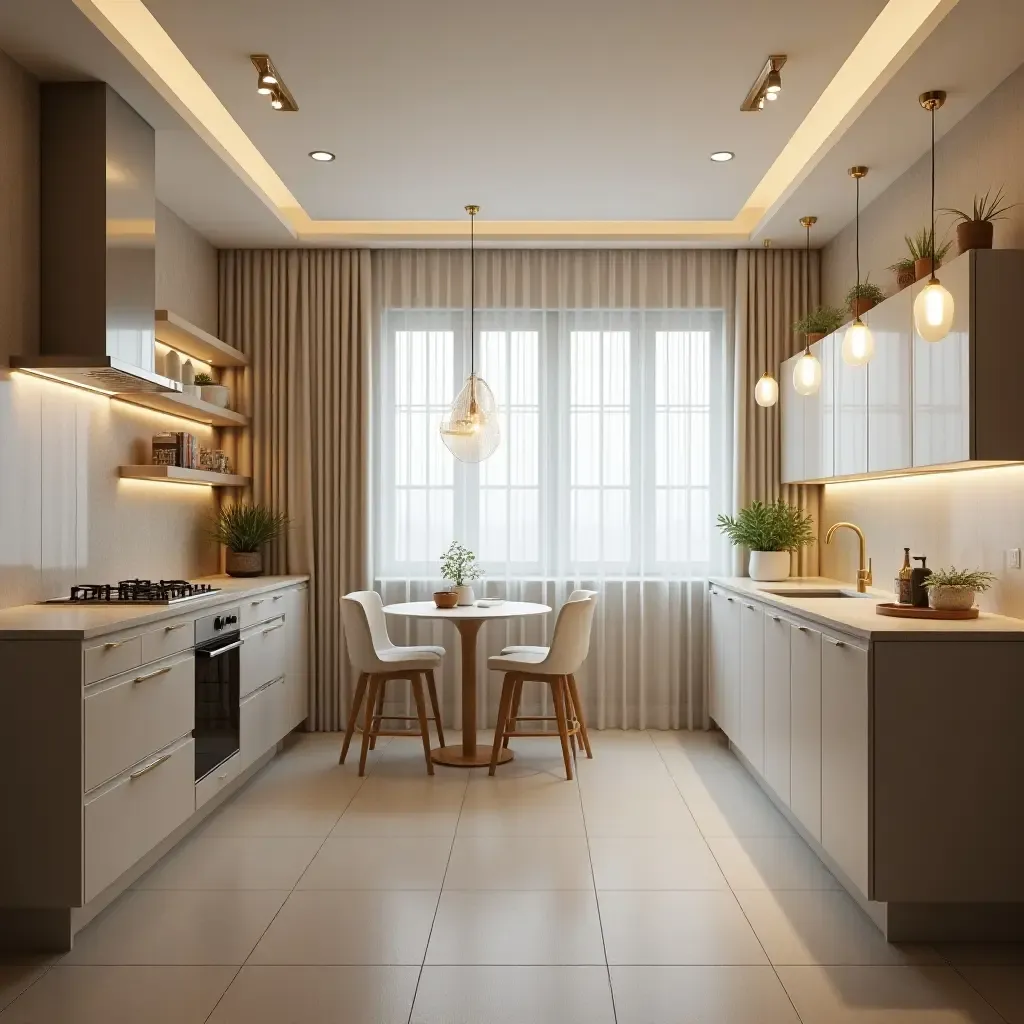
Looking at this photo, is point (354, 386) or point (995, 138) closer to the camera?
point (995, 138)

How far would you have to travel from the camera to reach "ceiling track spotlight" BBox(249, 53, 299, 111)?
350 cm

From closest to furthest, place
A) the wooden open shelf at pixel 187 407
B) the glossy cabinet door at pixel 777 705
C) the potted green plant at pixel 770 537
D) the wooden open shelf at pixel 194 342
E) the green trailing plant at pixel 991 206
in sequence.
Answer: the green trailing plant at pixel 991 206 < the glossy cabinet door at pixel 777 705 < the wooden open shelf at pixel 187 407 < the wooden open shelf at pixel 194 342 < the potted green plant at pixel 770 537

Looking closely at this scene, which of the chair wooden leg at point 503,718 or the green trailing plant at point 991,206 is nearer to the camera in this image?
the green trailing plant at point 991,206

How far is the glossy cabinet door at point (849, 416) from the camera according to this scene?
4.17 meters

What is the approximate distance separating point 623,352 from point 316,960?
4.02 metres

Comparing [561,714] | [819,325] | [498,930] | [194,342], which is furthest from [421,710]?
[819,325]

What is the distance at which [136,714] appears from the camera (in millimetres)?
3209

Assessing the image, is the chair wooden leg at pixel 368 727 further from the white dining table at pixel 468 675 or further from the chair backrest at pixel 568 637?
the chair backrest at pixel 568 637

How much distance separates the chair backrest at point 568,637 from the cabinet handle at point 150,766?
1905 millimetres

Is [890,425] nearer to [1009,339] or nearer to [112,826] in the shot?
[1009,339]

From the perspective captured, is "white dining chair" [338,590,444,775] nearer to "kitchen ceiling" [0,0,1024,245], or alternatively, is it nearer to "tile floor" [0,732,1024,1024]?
"tile floor" [0,732,1024,1024]

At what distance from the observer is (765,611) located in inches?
169

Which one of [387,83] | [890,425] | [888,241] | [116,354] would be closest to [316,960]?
[116,354]

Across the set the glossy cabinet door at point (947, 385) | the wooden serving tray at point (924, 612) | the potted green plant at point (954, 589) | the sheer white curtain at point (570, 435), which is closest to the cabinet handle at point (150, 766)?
the sheer white curtain at point (570, 435)
